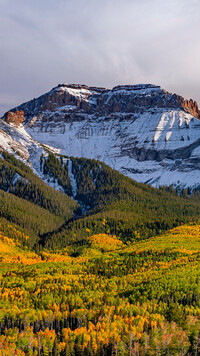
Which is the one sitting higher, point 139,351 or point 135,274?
point 135,274

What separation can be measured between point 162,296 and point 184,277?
10682 millimetres

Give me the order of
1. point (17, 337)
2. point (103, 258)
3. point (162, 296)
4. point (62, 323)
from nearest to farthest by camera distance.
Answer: point (17, 337), point (62, 323), point (162, 296), point (103, 258)

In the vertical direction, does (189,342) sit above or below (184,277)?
below

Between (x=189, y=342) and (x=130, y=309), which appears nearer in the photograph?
(x=189, y=342)

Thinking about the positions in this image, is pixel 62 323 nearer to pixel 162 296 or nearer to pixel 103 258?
pixel 162 296

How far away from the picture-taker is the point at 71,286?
81938 millimetres

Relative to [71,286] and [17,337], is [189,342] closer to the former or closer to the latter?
[17,337]

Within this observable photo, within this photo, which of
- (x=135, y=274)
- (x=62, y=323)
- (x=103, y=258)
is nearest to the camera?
(x=62, y=323)

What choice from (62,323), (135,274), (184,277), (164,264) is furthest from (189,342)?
(164,264)

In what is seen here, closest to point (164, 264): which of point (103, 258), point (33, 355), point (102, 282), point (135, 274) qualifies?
point (135, 274)

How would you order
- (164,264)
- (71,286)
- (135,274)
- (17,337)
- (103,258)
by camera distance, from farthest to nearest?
(103,258), (164,264), (135,274), (71,286), (17,337)

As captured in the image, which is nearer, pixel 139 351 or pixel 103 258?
pixel 139 351

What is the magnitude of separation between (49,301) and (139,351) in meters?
29.2

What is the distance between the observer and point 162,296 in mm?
64438
